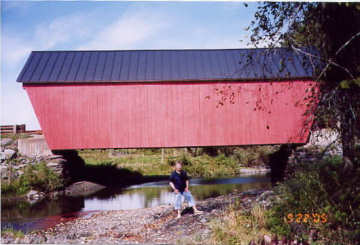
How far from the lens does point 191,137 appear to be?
46.1 feet

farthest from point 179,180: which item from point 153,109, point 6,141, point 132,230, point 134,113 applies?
point 6,141

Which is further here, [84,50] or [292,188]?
[84,50]

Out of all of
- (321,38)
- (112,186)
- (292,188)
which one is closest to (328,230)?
(292,188)

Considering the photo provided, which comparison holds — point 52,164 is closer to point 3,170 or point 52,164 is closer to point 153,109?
point 3,170

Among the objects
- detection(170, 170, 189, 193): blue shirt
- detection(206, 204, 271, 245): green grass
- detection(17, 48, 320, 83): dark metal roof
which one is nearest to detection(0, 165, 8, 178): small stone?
detection(17, 48, 320, 83): dark metal roof

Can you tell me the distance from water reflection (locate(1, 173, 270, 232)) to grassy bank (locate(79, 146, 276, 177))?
473cm

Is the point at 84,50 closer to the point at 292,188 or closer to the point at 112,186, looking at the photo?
the point at 112,186

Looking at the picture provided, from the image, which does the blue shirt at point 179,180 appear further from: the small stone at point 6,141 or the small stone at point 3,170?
the small stone at point 6,141

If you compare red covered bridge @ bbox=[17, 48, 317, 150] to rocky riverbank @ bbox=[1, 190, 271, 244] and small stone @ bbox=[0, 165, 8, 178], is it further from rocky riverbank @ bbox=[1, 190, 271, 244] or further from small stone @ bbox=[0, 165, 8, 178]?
rocky riverbank @ bbox=[1, 190, 271, 244]

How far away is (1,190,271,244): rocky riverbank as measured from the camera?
6062 millimetres

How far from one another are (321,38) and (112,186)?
14.1 metres
